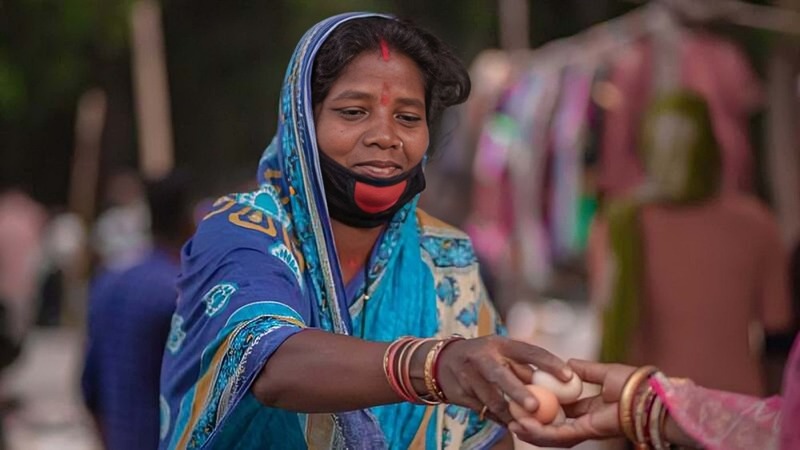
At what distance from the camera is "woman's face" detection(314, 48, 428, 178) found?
9.37ft

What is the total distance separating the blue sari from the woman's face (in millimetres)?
49

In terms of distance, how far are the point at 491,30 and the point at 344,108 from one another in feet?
52.2

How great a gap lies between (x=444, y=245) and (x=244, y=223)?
0.52 meters

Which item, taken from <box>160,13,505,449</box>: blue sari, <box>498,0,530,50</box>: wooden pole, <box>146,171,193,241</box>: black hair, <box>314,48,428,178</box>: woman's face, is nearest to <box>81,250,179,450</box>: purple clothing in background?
<box>146,171,193,241</box>: black hair

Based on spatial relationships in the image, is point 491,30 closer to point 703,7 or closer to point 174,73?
point 174,73

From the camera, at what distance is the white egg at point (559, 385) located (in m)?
2.34

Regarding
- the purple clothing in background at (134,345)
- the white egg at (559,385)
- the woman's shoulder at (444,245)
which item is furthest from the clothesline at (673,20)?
the white egg at (559,385)

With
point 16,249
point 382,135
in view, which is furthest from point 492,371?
point 16,249

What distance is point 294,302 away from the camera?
8.86 feet

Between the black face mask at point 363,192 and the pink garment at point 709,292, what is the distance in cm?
242

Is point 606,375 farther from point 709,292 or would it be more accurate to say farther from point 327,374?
point 709,292

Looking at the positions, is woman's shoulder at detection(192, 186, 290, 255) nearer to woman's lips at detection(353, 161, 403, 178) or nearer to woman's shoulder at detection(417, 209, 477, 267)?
woman's lips at detection(353, 161, 403, 178)

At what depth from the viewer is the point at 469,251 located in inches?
126

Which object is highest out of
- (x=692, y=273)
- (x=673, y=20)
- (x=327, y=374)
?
(x=673, y=20)
